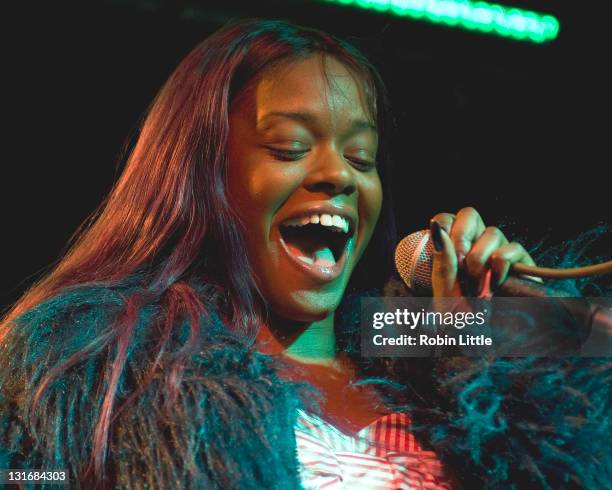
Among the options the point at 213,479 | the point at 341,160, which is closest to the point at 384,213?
the point at 341,160

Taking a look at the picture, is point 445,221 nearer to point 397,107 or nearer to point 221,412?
point 221,412

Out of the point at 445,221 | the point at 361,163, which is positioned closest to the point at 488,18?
the point at 361,163

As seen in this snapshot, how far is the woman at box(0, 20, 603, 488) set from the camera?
1049 millimetres

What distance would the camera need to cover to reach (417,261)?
122 cm

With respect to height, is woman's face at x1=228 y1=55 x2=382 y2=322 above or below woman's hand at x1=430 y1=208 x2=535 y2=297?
above

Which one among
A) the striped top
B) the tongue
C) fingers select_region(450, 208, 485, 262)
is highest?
the tongue

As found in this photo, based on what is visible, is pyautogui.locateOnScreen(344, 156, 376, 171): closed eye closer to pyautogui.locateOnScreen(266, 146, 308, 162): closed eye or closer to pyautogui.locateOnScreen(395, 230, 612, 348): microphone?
pyautogui.locateOnScreen(266, 146, 308, 162): closed eye

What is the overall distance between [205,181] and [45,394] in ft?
1.59

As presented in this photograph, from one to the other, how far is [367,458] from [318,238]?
44 cm

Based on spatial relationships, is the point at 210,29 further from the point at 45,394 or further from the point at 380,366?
the point at 45,394

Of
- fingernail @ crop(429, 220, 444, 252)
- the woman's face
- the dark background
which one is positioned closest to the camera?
fingernail @ crop(429, 220, 444, 252)

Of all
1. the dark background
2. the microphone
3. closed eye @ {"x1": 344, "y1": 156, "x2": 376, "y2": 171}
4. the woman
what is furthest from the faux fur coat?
the dark background

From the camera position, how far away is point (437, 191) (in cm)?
215

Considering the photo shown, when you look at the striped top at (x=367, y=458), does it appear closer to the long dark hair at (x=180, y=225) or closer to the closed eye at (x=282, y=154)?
the long dark hair at (x=180, y=225)
